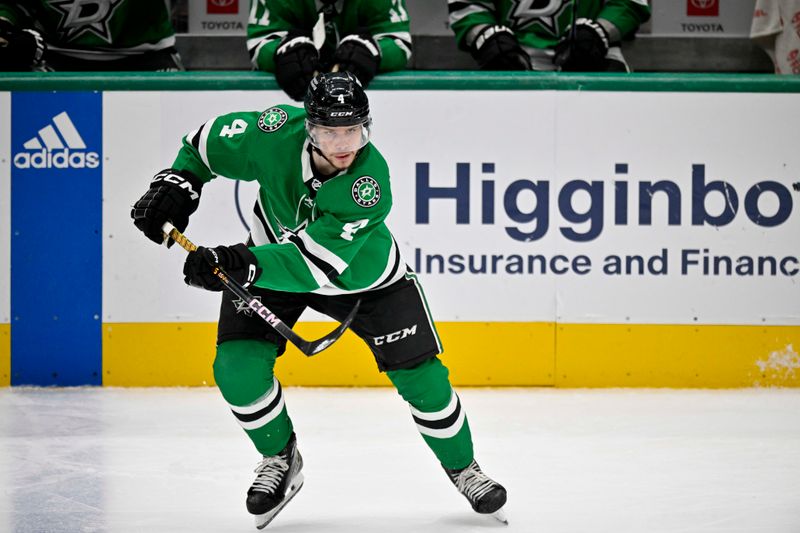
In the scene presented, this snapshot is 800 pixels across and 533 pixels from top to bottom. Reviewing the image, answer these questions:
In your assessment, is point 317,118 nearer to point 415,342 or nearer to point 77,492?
point 415,342

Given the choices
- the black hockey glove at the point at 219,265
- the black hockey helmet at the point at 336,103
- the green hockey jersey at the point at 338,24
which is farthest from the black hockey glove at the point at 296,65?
the black hockey glove at the point at 219,265

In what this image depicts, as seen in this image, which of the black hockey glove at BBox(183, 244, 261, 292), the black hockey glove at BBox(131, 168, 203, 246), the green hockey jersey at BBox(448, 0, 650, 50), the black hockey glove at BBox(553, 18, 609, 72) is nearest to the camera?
the black hockey glove at BBox(183, 244, 261, 292)

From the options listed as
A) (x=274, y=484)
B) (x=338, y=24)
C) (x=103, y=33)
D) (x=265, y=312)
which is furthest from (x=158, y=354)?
(x=265, y=312)

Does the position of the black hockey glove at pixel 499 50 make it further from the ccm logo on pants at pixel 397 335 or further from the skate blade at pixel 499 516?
the skate blade at pixel 499 516

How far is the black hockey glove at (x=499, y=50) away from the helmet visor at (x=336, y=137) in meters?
1.98

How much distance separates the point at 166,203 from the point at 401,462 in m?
1.08

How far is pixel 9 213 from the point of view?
415cm

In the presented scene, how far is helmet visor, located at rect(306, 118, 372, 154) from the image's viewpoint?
2396mm

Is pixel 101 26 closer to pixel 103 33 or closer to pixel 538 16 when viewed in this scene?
pixel 103 33

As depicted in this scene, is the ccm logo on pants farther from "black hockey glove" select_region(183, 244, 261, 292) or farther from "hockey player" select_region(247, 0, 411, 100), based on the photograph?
"hockey player" select_region(247, 0, 411, 100)

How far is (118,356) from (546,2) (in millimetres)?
2227

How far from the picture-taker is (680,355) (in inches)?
165

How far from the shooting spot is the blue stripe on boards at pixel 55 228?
414cm

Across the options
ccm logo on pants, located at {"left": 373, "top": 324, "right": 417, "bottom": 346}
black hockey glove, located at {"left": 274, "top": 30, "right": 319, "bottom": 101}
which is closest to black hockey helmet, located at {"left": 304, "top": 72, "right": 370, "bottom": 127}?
ccm logo on pants, located at {"left": 373, "top": 324, "right": 417, "bottom": 346}
